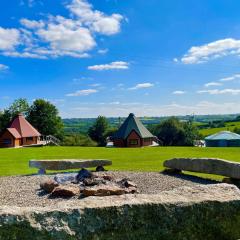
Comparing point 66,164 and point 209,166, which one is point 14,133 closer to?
point 66,164

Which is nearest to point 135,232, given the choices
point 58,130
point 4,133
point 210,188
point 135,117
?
point 210,188

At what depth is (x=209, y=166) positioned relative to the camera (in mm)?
12133

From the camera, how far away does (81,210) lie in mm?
4371

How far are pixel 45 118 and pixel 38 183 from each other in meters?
60.9

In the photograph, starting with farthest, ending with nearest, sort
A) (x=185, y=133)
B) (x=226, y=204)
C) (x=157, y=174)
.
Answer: (x=185, y=133)
(x=157, y=174)
(x=226, y=204)

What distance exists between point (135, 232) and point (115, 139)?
46.7m

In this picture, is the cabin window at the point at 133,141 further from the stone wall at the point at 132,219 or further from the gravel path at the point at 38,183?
the stone wall at the point at 132,219

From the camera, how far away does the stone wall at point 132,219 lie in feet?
13.7

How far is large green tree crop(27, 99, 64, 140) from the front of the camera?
71188 mm

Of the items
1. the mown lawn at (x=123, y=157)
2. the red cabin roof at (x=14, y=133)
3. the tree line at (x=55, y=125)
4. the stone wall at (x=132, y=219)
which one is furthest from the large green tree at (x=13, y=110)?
the stone wall at (x=132, y=219)

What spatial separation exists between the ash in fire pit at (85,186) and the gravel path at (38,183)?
31 centimetres

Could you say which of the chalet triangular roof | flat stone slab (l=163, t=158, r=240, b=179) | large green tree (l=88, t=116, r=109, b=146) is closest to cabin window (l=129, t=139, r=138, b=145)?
the chalet triangular roof

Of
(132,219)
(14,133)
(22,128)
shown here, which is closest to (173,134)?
(22,128)

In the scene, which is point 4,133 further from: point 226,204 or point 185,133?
point 226,204
